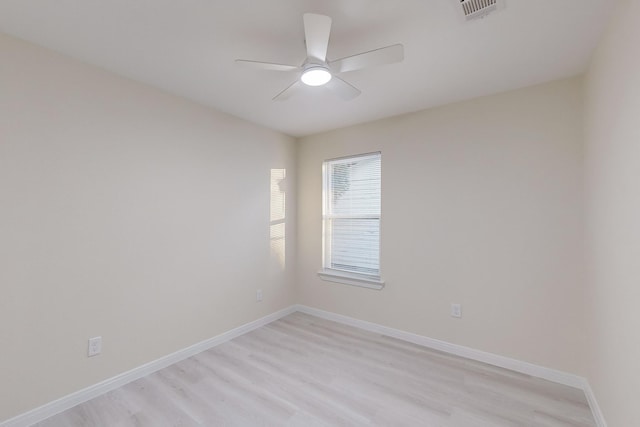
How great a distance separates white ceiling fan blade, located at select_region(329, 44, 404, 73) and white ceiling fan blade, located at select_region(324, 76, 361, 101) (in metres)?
0.11

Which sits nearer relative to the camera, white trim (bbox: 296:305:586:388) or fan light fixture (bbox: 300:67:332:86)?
fan light fixture (bbox: 300:67:332:86)

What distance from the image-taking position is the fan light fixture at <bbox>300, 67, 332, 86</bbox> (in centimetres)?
166

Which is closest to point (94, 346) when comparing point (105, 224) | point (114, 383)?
point (114, 383)

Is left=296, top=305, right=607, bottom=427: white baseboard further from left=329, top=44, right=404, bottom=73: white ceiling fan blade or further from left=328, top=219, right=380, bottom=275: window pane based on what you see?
left=329, top=44, right=404, bottom=73: white ceiling fan blade

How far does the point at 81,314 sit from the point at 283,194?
2.30m

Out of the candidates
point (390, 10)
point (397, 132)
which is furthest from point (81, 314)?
point (397, 132)

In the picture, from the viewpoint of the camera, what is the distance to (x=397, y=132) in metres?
3.00

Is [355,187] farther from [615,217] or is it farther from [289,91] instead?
[615,217]

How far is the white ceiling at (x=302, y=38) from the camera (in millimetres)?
1471

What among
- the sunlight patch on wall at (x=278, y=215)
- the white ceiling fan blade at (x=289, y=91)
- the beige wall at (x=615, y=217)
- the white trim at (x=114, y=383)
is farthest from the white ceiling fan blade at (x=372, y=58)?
the white trim at (x=114, y=383)

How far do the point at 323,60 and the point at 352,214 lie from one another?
2.06 m

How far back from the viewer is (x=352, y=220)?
3.44m

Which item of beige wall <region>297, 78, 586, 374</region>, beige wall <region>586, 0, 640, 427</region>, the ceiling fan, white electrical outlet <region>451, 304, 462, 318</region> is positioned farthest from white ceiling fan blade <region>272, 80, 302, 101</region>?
white electrical outlet <region>451, 304, 462, 318</region>

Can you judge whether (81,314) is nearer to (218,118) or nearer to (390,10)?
(218,118)
